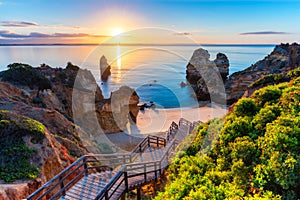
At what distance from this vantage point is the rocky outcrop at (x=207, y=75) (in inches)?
1612

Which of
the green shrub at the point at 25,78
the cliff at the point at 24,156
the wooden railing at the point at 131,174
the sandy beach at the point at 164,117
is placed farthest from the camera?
the sandy beach at the point at 164,117

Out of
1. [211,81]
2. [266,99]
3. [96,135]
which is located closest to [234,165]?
[266,99]

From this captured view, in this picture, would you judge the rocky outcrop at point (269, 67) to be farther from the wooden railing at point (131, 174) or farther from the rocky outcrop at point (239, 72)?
the wooden railing at point (131, 174)

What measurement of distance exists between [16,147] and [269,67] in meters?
41.0

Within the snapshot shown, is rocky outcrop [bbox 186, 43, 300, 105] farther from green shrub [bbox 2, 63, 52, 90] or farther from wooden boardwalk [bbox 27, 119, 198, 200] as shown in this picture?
wooden boardwalk [bbox 27, 119, 198, 200]

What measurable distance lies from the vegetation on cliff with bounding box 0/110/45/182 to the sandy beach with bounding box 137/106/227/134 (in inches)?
586

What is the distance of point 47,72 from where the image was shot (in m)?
A: 25.3

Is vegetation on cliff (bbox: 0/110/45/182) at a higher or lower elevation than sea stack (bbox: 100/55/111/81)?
lower

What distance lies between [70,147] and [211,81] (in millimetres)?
35819

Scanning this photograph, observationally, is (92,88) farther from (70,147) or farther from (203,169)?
(203,169)

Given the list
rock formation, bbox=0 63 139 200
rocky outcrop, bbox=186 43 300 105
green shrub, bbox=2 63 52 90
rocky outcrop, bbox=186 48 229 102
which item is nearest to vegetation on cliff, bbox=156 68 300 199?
rock formation, bbox=0 63 139 200

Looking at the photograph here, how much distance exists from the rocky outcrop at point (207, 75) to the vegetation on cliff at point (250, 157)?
104 ft

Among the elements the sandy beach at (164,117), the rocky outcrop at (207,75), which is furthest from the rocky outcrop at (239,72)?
the sandy beach at (164,117)

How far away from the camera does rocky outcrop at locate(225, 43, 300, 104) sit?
36156mm
